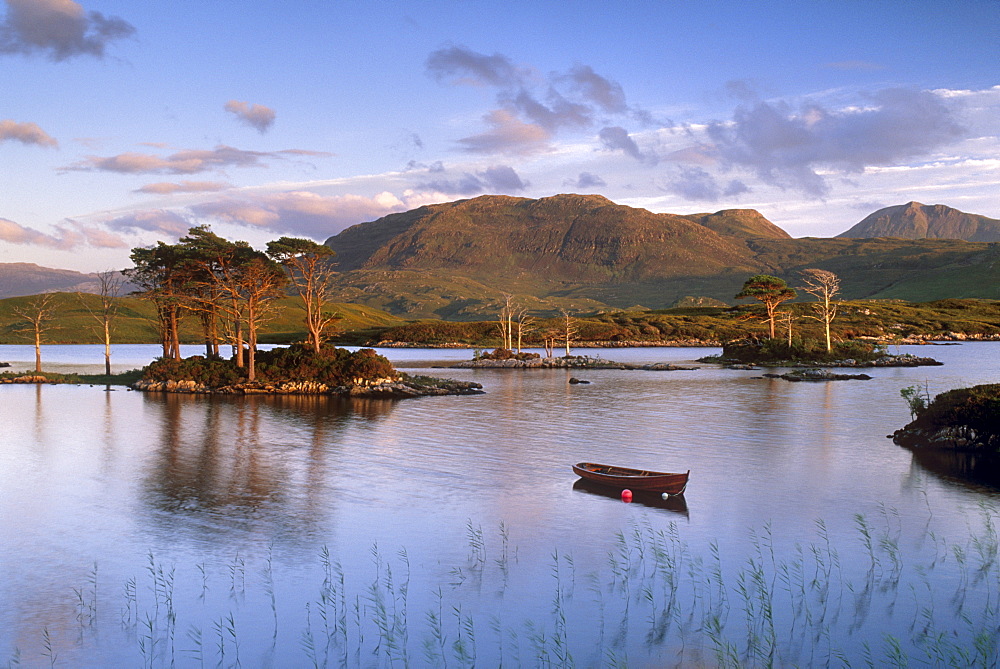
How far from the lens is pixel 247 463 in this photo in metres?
32.2

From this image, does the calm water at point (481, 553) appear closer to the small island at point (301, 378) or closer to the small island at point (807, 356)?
the small island at point (301, 378)

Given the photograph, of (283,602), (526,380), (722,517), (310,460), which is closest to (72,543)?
(283,602)

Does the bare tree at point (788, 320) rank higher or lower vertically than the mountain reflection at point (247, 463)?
higher

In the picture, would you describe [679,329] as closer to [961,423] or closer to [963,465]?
[961,423]

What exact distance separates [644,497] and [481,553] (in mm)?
7730

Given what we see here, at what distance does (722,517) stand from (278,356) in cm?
5487

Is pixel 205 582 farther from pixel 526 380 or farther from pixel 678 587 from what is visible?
pixel 526 380

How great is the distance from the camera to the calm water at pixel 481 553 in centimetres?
1375

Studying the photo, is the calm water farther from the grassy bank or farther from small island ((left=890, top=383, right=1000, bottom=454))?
the grassy bank

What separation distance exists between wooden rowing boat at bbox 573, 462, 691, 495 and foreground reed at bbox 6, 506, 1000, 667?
4893mm

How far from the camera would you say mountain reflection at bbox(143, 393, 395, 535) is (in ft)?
75.3

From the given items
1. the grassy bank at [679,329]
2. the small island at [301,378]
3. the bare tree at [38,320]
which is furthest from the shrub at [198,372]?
the grassy bank at [679,329]

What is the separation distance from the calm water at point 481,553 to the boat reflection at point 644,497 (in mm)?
172

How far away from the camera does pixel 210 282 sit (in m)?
69.6
